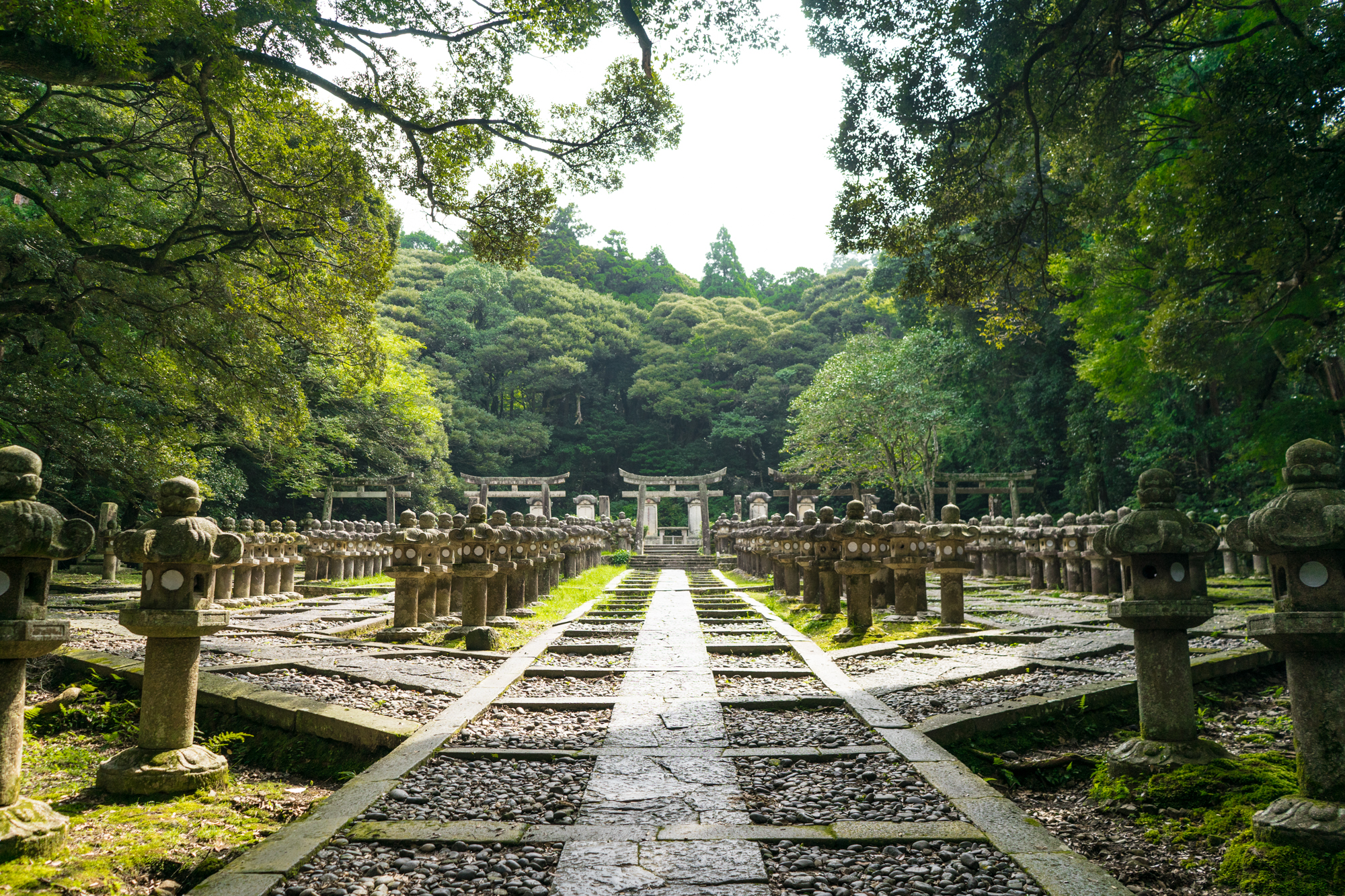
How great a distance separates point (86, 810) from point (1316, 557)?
203 inches

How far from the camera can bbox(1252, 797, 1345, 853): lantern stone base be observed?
2557 mm

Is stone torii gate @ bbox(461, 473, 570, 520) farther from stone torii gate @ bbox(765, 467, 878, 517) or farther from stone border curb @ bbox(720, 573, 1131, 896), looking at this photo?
stone border curb @ bbox(720, 573, 1131, 896)

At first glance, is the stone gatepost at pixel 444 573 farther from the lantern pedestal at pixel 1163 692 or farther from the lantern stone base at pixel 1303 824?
the lantern stone base at pixel 1303 824

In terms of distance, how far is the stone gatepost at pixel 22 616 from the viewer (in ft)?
9.16

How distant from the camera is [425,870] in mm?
2590

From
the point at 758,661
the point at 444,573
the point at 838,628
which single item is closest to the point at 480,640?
the point at 444,573

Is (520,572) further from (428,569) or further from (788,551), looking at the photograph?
(788,551)

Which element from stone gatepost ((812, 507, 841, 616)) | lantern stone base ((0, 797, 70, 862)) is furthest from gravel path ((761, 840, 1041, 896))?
stone gatepost ((812, 507, 841, 616))

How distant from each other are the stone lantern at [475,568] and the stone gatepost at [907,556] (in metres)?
4.60

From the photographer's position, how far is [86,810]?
3.38 meters

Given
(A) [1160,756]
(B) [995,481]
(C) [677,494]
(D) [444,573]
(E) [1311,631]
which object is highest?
(B) [995,481]

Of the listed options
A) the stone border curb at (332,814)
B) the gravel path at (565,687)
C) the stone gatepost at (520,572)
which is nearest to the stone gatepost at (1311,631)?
the stone border curb at (332,814)

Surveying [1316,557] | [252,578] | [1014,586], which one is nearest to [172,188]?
[252,578]

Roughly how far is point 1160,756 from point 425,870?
10.7 feet
